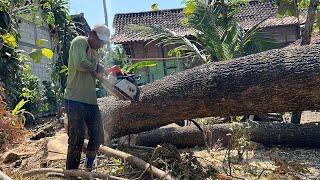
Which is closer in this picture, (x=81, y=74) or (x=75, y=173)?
(x=75, y=173)

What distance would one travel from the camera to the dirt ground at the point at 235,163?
383 cm

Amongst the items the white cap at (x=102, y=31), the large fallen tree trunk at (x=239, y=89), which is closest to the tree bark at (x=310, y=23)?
the large fallen tree trunk at (x=239, y=89)

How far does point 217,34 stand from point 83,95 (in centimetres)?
463

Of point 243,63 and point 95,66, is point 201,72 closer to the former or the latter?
point 243,63

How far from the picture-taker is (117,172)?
3818mm

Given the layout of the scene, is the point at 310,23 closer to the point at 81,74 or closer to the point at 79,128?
the point at 81,74

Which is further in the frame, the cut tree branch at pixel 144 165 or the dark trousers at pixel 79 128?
the dark trousers at pixel 79 128

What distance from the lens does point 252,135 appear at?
5.47 metres

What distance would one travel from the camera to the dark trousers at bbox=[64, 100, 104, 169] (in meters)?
3.71

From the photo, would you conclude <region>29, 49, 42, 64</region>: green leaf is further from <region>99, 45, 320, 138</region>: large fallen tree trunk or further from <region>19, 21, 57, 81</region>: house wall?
<region>19, 21, 57, 81</region>: house wall

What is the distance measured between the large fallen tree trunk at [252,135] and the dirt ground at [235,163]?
0.43 ft

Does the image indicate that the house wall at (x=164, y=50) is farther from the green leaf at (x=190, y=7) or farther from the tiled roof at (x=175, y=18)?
the green leaf at (x=190, y=7)

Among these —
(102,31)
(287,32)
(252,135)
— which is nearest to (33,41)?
(287,32)

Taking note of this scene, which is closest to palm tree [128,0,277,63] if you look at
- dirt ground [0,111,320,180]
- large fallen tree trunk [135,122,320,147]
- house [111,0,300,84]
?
large fallen tree trunk [135,122,320,147]
